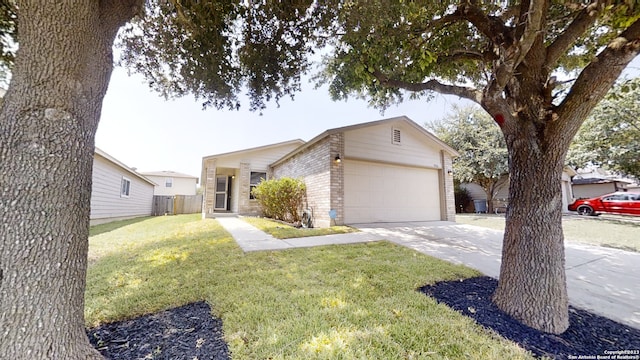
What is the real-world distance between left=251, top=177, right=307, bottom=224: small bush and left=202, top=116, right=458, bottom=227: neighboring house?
0.51 m

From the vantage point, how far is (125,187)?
13.5 meters

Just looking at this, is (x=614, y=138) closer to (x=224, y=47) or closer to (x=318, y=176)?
(x=318, y=176)

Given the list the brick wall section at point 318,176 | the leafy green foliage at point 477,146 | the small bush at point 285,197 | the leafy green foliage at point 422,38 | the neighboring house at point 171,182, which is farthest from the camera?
the neighboring house at point 171,182

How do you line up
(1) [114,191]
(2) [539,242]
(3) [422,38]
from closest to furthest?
(2) [539,242] < (3) [422,38] < (1) [114,191]

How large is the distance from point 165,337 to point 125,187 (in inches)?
583

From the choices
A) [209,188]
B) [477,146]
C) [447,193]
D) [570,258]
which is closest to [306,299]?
[570,258]

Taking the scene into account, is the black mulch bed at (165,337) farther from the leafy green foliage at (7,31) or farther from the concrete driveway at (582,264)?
the leafy green foliage at (7,31)

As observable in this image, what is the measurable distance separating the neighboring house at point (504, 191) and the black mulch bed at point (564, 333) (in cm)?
1744

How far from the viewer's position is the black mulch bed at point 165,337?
1963 mm

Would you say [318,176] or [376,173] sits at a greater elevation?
[376,173]

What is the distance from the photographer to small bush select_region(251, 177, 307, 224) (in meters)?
9.88

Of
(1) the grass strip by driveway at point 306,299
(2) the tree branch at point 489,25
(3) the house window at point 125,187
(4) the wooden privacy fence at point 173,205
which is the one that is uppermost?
(2) the tree branch at point 489,25

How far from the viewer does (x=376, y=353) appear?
192 centimetres

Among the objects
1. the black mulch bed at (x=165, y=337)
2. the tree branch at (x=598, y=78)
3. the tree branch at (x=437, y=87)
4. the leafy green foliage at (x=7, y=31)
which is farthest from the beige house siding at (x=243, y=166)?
the tree branch at (x=598, y=78)
